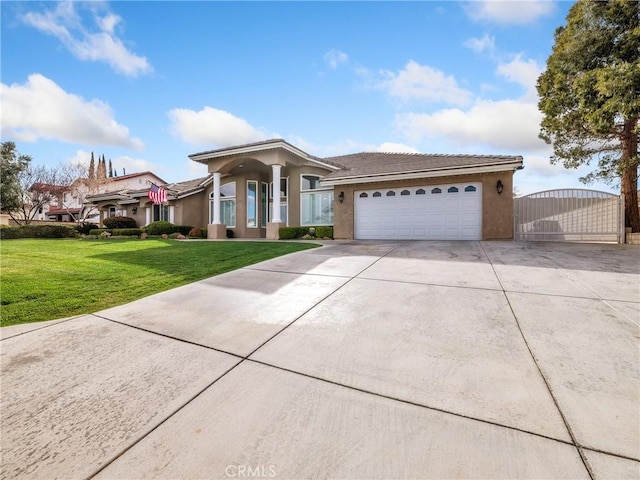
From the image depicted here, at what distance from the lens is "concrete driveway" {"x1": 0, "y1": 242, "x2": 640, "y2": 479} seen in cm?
152

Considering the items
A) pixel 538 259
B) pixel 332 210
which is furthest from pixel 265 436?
pixel 332 210

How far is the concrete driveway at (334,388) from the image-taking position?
4.99 feet

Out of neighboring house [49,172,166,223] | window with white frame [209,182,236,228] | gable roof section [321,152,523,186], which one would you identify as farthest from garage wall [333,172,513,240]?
neighboring house [49,172,166,223]

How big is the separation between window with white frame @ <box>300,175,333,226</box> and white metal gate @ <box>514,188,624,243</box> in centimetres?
848

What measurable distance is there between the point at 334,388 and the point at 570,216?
41.0 ft

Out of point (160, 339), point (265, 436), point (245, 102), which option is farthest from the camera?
point (245, 102)

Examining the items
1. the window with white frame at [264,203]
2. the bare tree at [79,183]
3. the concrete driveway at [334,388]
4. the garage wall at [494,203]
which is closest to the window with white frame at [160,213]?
the window with white frame at [264,203]

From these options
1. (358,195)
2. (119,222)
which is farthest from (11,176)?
(358,195)

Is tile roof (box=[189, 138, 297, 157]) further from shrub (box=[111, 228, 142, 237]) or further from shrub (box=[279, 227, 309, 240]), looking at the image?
shrub (box=[111, 228, 142, 237])

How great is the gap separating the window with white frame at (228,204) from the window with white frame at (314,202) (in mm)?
4872

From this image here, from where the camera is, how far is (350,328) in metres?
3.20

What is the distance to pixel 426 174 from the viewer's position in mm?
Result: 11430

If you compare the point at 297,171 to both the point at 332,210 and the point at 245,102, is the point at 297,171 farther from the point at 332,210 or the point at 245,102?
the point at 245,102

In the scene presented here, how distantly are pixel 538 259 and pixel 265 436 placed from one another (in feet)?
24.5
